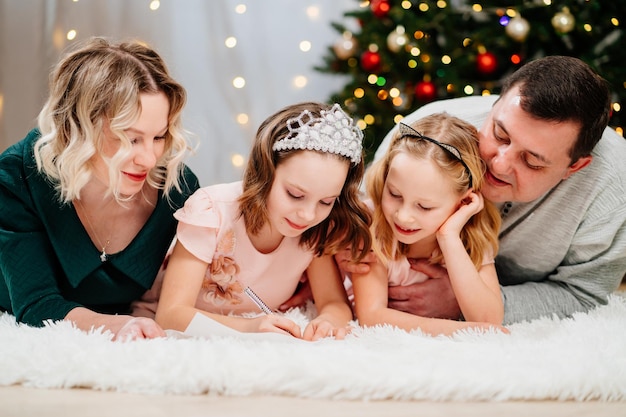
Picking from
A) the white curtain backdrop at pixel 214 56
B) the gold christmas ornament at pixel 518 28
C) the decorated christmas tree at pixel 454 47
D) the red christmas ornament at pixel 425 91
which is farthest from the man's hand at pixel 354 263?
the white curtain backdrop at pixel 214 56

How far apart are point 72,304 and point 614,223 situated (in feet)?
4.98

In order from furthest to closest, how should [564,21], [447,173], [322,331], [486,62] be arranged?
[486,62] < [564,21] < [447,173] < [322,331]

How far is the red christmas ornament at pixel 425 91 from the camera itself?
2.88 m

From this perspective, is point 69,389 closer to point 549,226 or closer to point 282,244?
point 282,244

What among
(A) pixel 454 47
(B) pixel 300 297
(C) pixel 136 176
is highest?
(A) pixel 454 47

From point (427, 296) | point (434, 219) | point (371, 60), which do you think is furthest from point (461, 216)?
point (371, 60)

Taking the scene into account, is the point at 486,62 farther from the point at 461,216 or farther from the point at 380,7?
the point at 461,216

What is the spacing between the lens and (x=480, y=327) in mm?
1685

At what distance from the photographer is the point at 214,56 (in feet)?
11.1

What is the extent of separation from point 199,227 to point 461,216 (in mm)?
690

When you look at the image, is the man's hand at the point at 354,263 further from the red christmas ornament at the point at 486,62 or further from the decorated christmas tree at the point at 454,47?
the red christmas ornament at the point at 486,62

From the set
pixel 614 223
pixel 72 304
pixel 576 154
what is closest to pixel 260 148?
pixel 72 304

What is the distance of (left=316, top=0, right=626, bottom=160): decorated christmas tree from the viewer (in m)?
2.75

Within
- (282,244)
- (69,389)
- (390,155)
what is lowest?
(69,389)
